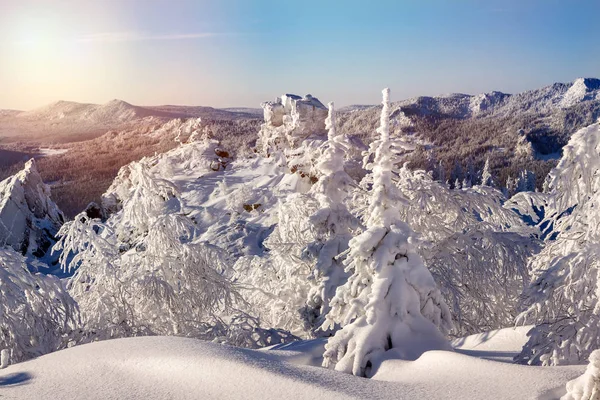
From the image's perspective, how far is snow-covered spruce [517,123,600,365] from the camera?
5.70 m

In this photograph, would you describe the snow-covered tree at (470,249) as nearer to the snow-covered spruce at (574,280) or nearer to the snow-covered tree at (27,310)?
the snow-covered spruce at (574,280)

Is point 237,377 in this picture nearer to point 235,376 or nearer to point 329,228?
point 235,376

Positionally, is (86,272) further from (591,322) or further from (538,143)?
(538,143)

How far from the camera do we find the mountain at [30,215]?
3894 cm

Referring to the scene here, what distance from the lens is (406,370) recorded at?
18.0 ft

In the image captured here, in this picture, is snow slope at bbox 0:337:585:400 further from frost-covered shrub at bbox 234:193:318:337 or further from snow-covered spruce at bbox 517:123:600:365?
frost-covered shrub at bbox 234:193:318:337

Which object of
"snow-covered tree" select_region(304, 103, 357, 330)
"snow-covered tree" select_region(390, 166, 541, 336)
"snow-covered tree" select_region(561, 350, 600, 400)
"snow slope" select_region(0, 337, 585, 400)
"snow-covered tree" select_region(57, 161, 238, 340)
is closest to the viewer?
"snow-covered tree" select_region(561, 350, 600, 400)

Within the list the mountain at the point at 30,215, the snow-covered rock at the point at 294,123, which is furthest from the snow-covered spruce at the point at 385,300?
the snow-covered rock at the point at 294,123

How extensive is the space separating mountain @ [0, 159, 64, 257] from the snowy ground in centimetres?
3573

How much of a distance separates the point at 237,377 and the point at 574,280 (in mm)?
4748

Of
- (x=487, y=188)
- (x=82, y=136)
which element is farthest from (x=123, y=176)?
(x=82, y=136)

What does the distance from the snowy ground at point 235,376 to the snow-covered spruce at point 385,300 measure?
1.69 ft

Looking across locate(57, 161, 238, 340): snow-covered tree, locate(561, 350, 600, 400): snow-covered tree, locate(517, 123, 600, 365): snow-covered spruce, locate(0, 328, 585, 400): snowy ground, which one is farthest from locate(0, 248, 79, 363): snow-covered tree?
locate(561, 350, 600, 400): snow-covered tree

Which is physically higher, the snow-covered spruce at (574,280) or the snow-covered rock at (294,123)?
the snow-covered rock at (294,123)
